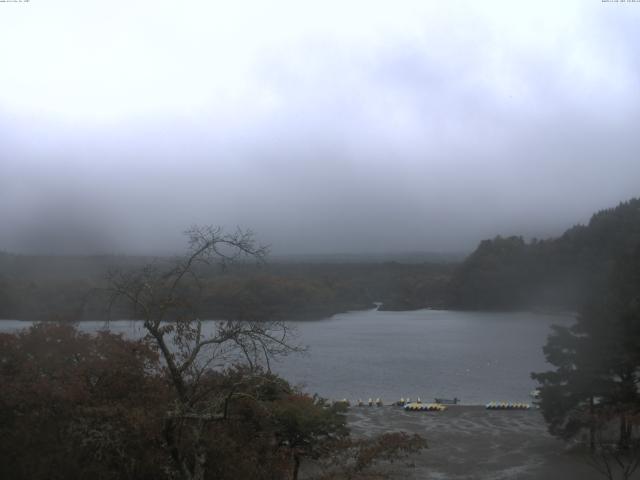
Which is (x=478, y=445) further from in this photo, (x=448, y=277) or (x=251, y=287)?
(x=448, y=277)

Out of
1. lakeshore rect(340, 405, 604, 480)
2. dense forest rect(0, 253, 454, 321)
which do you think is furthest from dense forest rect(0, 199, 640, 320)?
lakeshore rect(340, 405, 604, 480)

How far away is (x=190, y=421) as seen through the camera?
586 cm

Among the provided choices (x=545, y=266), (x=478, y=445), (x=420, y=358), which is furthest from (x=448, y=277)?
(x=478, y=445)

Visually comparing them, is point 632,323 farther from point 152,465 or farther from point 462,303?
point 462,303

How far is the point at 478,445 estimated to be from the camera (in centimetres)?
2117

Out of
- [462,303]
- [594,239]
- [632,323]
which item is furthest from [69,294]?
[462,303]

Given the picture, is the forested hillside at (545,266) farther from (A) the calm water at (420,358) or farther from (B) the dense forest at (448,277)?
(A) the calm water at (420,358)

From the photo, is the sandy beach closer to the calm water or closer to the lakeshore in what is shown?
the lakeshore

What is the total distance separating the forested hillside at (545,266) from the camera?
6456 cm

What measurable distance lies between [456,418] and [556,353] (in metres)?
8.21

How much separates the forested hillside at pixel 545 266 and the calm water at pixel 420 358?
14.4ft

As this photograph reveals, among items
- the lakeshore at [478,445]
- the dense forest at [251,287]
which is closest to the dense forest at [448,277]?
the dense forest at [251,287]

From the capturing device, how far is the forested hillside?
64.6 meters

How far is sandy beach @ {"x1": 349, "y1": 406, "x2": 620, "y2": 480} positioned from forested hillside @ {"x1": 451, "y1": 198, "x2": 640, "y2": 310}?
35119 mm
